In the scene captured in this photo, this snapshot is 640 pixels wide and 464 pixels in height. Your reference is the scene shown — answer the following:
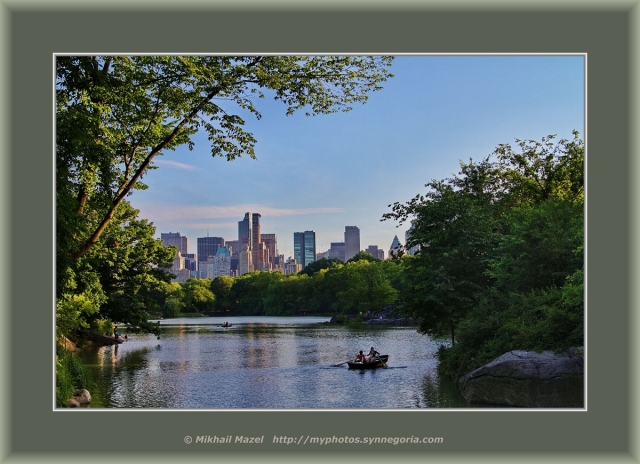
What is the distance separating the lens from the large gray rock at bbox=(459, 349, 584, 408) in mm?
8844

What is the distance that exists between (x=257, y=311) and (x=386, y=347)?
1036 centimetres

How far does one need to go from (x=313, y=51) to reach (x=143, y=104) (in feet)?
12.5

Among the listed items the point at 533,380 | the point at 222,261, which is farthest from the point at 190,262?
the point at 533,380

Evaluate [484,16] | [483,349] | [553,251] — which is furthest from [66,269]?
[553,251]

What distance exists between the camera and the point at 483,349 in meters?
11.8

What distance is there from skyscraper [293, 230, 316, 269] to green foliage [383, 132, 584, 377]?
2.07 meters

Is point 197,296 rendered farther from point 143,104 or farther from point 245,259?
point 143,104

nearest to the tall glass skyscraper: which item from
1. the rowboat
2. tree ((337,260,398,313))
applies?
the rowboat

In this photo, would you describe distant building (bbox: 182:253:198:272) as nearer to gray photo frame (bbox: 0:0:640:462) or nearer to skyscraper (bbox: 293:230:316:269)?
skyscraper (bbox: 293:230:316:269)

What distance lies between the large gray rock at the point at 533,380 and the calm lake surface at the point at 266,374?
37.3 inches

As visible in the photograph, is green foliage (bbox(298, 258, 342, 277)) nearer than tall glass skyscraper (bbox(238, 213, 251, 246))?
No

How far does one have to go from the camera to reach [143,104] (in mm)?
9500
